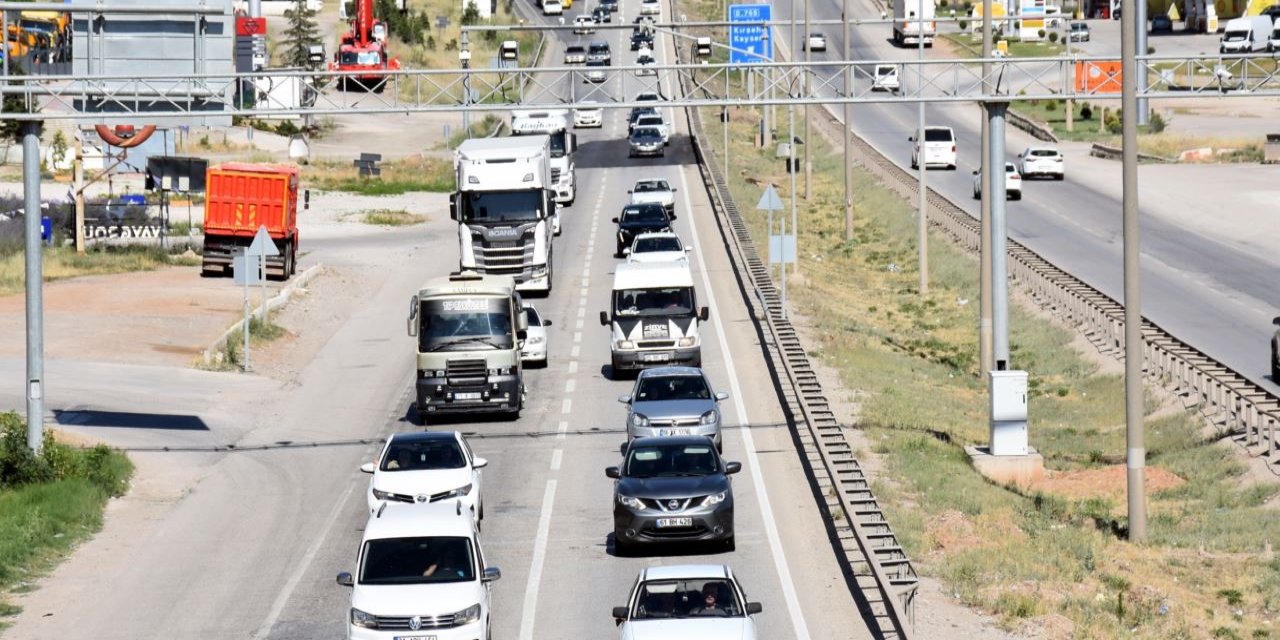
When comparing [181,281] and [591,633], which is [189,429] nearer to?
[591,633]

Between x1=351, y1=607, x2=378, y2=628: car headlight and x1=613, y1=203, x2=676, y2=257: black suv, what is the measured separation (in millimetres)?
39638

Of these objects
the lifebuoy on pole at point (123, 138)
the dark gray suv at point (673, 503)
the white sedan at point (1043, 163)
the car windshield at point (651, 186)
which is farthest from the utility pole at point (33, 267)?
the white sedan at point (1043, 163)

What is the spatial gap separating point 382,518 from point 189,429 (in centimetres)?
1681

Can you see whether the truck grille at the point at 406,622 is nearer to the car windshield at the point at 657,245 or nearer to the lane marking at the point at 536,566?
the lane marking at the point at 536,566

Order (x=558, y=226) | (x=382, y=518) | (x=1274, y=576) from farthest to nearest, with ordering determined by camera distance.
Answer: (x=558, y=226)
(x=1274, y=576)
(x=382, y=518)

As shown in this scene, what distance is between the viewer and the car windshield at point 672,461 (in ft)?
81.8

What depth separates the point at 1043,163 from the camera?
8431 cm

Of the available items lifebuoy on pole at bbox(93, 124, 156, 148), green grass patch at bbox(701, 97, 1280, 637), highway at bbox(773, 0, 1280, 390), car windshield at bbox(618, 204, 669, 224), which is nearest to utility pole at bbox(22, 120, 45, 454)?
green grass patch at bbox(701, 97, 1280, 637)

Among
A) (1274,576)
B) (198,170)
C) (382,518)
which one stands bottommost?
(1274,576)

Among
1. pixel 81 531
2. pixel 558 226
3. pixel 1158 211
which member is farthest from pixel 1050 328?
pixel 81 531

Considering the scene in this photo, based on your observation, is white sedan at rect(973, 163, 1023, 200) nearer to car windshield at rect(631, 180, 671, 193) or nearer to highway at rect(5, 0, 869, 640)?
car windshield at rect(631, 180, 671, 193)

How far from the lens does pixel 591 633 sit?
21.3 meters

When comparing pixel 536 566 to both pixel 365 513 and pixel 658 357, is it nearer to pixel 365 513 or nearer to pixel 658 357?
pixel 365 513

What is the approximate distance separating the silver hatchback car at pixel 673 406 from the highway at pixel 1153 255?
13.4 metres
